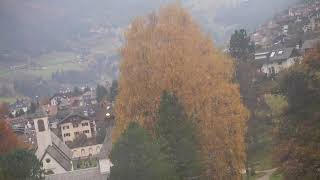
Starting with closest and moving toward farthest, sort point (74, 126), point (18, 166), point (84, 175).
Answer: point (18, 166), point (84, 175), point (74, 126)

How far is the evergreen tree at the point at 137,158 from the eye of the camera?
27.6 meters

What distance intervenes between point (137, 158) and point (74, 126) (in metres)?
64.5

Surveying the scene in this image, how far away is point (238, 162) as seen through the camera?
3112cm

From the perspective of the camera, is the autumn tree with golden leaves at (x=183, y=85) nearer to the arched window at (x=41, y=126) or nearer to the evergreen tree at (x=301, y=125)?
the evergreen tree at (x=301, y=125)

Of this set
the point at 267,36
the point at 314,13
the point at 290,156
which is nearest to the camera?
the point at 290,156

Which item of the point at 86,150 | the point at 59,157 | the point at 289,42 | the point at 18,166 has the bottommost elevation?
the point at 86,150

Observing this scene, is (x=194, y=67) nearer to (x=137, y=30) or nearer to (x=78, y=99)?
(x=137, y=30)

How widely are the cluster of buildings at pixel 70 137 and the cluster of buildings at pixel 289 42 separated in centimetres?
2162

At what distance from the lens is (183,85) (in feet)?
97.6

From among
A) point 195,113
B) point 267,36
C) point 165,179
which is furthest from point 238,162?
point 267,36

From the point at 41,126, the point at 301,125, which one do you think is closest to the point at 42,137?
the point at 41,126

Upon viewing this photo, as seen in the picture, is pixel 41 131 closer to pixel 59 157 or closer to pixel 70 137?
pixel 59 157

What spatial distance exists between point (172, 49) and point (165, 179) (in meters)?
6.51

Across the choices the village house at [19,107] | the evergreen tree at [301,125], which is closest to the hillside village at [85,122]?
the village house at [19,107]
